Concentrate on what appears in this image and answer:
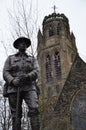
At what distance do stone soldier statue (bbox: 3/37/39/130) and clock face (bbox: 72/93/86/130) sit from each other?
2151 cm

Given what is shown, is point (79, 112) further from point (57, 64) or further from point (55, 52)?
point (55, 52)

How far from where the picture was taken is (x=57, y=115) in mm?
26109

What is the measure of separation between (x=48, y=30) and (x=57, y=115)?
21.6m

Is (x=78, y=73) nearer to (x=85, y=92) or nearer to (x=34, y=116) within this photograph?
(x=85, y=92)

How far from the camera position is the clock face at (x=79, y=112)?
25594 mm

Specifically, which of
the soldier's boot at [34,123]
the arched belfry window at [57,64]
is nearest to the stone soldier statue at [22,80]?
the soldier's boot at [34,123]

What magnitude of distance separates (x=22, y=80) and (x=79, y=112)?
22.6 metres

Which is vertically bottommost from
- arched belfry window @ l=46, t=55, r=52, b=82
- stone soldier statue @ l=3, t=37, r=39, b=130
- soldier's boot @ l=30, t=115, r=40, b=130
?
arched belfry window @ l=46, t=55, r=52, b=82

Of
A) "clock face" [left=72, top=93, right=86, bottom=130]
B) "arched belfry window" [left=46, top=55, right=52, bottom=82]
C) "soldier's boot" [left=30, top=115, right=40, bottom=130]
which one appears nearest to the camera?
"soldier's boot" [left=30, top=115, right=40, bottom=130]

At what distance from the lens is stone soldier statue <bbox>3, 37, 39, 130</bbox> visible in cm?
434

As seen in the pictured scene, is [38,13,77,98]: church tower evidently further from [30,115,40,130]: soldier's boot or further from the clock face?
[30,115,40,130]: soldier's boot

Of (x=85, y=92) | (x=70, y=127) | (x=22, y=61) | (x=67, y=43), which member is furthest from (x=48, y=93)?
(x=22, y=61)

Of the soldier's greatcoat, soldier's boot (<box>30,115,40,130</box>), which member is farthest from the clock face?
soldier's boot (<box>30,115,40,130</box>)

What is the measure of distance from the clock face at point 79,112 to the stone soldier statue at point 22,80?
847 inches
